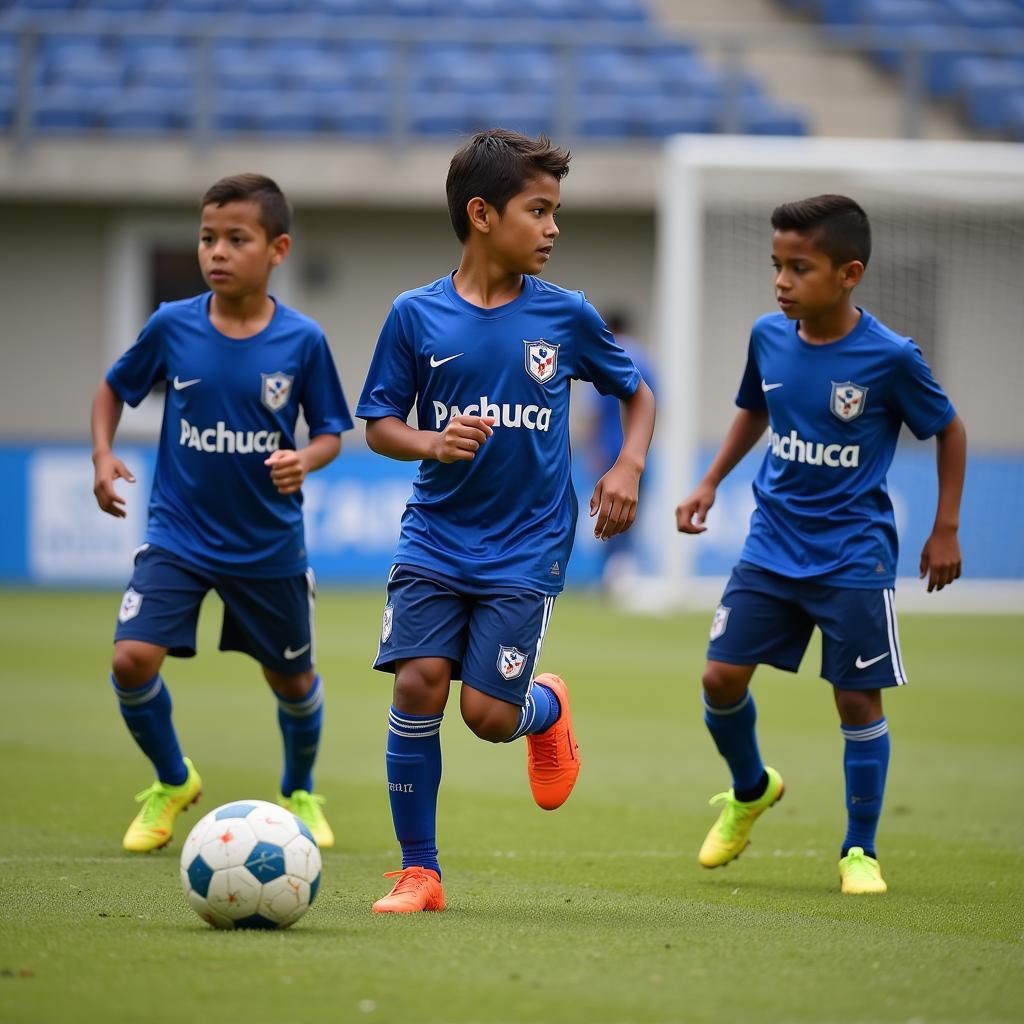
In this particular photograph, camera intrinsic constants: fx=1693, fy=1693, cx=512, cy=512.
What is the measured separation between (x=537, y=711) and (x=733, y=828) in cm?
95

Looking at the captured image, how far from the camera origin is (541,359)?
180 inches

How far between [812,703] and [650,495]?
279 inches

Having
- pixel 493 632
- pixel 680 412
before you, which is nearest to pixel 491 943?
pixel 493 632

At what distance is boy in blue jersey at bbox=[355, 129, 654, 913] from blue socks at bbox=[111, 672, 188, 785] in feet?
4.11

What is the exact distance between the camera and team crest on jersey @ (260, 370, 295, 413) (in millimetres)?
5559

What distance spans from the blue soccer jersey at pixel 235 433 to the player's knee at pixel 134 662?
332 mm

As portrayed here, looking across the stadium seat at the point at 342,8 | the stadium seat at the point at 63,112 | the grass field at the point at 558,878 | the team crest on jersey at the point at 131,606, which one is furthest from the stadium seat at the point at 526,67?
the team crest on jersey at the point at 131,606

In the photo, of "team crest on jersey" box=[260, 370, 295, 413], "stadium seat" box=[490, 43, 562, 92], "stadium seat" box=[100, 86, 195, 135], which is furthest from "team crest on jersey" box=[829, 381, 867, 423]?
"stadium seat" box=[100, 86, 195, 135]

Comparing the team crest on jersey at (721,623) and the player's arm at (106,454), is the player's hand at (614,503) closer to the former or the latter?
the team crest on jersey at (721,623)

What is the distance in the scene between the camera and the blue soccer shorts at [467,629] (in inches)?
173

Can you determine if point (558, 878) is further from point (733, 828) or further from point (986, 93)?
point (986, 93)

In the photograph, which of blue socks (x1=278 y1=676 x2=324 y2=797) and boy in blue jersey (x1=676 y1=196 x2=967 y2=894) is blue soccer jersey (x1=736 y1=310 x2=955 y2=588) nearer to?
boy in blue jersey (x1=676 y1=196 x2=967 y2=894)

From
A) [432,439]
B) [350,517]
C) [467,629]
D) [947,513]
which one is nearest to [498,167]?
[432,439]

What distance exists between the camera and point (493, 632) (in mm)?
4395
